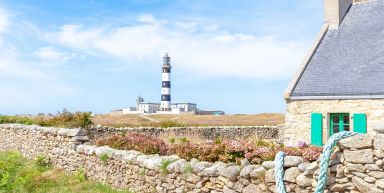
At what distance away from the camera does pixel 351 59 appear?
17.5 meters

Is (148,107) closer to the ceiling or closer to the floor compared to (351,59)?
closer to the ceiling

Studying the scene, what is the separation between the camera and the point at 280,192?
666cm

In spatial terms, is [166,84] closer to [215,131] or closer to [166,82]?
[166,82]

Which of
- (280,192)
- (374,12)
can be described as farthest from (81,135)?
(374,12)

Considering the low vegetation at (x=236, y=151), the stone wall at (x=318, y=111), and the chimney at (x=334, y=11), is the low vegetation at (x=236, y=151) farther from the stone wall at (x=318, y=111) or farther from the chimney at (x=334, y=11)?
the chimney at (x=334, y=11)

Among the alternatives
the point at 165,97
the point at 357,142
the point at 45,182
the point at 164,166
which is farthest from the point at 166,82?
the point at 357,142

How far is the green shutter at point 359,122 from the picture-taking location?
15.9 metres

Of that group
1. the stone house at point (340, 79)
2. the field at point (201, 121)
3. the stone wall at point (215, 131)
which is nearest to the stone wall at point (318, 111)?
the stone house at point (340, 79)

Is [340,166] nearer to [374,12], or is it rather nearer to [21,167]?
[21,167]

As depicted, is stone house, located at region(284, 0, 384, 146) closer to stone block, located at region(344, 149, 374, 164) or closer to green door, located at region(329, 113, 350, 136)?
green door, located at region(329, 113, 350, 136)

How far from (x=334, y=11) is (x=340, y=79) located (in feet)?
12.4

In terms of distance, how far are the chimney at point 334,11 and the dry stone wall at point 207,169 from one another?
1143 cm

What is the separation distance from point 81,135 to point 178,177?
6.49 meters

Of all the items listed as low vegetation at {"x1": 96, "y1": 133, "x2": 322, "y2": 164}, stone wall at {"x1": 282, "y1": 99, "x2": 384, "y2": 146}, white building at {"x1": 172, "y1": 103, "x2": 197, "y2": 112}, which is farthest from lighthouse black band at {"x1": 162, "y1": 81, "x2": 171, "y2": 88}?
low vegetation at {"x1": 96, "y1": 133, "x2": 322, "y2": 164}
